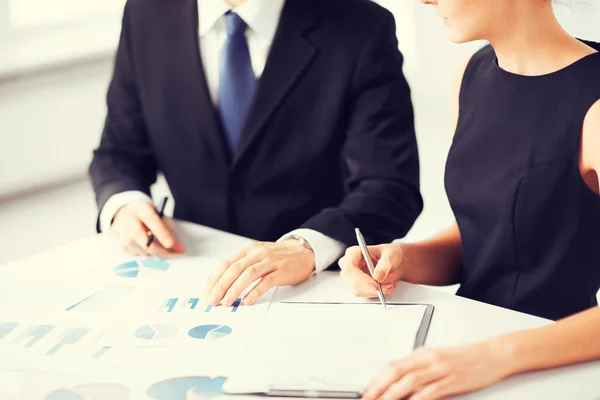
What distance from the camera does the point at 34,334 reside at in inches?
A: 48.4

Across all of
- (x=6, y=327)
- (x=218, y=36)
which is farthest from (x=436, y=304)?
(x=218, y=36)

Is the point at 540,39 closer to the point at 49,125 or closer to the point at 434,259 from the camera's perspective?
the point at 434,259

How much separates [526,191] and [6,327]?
2.69 feet

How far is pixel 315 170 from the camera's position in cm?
169

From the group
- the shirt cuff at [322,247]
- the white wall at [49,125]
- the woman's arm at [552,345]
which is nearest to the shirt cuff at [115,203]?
the shirt cuff at [322,247]

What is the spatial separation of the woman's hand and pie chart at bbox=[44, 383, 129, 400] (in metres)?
0.39

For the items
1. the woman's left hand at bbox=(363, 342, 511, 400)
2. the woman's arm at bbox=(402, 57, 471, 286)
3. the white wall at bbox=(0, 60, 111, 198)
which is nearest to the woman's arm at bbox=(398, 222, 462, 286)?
the woman's arm at bbox=(402, 57, 471, 286)

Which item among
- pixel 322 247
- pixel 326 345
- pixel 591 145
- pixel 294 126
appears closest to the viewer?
pixel 326 345

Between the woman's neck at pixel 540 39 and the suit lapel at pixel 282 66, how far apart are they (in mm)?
431

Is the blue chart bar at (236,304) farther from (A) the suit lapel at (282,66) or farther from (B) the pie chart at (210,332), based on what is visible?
(A) the suit lapel at (282,66)

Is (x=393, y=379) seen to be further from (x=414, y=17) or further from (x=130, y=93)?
(x=414, y=17)

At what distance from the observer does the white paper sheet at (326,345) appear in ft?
3.40

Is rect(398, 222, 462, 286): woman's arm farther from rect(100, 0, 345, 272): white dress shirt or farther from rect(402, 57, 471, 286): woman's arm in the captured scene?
rect(100, 0, 345, 272): white dress shirt

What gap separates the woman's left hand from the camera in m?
0.98
